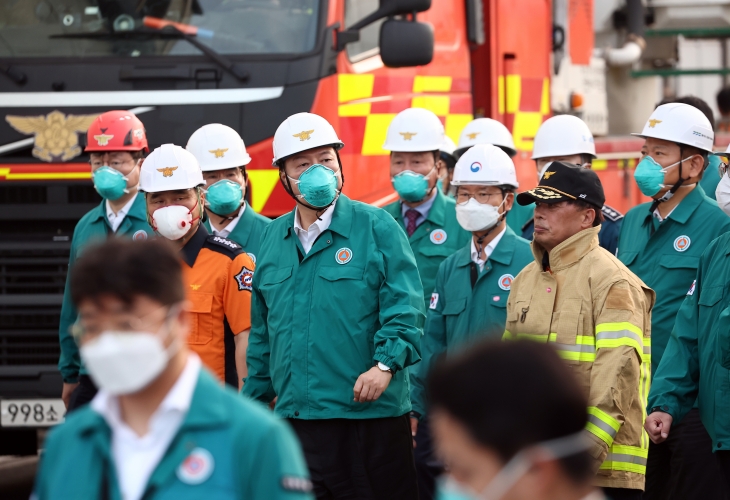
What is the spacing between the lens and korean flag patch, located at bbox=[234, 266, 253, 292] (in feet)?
16.7

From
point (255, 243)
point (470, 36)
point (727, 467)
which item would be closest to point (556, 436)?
point (727, 467)

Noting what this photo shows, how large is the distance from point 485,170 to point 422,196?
0.92 metres

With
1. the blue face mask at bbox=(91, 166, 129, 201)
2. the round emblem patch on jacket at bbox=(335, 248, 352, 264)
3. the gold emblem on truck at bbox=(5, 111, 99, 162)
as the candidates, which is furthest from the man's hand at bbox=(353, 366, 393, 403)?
the gold emblem on truck at bbox=(5, 111, 99, 162)

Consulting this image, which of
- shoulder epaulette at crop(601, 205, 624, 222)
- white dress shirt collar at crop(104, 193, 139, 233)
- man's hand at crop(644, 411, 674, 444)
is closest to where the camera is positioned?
man's hand at crop(644, 411, 674, 444)

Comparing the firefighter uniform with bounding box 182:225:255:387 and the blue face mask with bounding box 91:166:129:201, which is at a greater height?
the blue face mask with bounding box 91:166:129:201

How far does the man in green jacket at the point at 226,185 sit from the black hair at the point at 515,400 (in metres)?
3.99

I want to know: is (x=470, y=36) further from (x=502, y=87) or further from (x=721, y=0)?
(x=721, y=0)

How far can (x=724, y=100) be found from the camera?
11.1 meters

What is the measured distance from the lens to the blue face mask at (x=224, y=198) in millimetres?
6289

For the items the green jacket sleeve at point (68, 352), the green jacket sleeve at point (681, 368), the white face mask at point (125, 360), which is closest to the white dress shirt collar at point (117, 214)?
the green jacket sleeve at point (68, 352)

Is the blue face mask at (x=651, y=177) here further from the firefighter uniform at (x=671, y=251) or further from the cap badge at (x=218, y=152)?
the cap badge at (x=218, y=152)

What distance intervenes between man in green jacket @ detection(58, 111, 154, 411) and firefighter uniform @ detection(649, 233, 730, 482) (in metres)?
2.54

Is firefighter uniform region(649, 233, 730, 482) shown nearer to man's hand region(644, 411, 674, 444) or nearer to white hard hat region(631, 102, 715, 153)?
man's hand region(644, 411, 674, 444)

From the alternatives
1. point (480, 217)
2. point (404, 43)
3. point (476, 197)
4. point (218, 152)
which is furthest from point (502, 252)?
point (404, 43)
